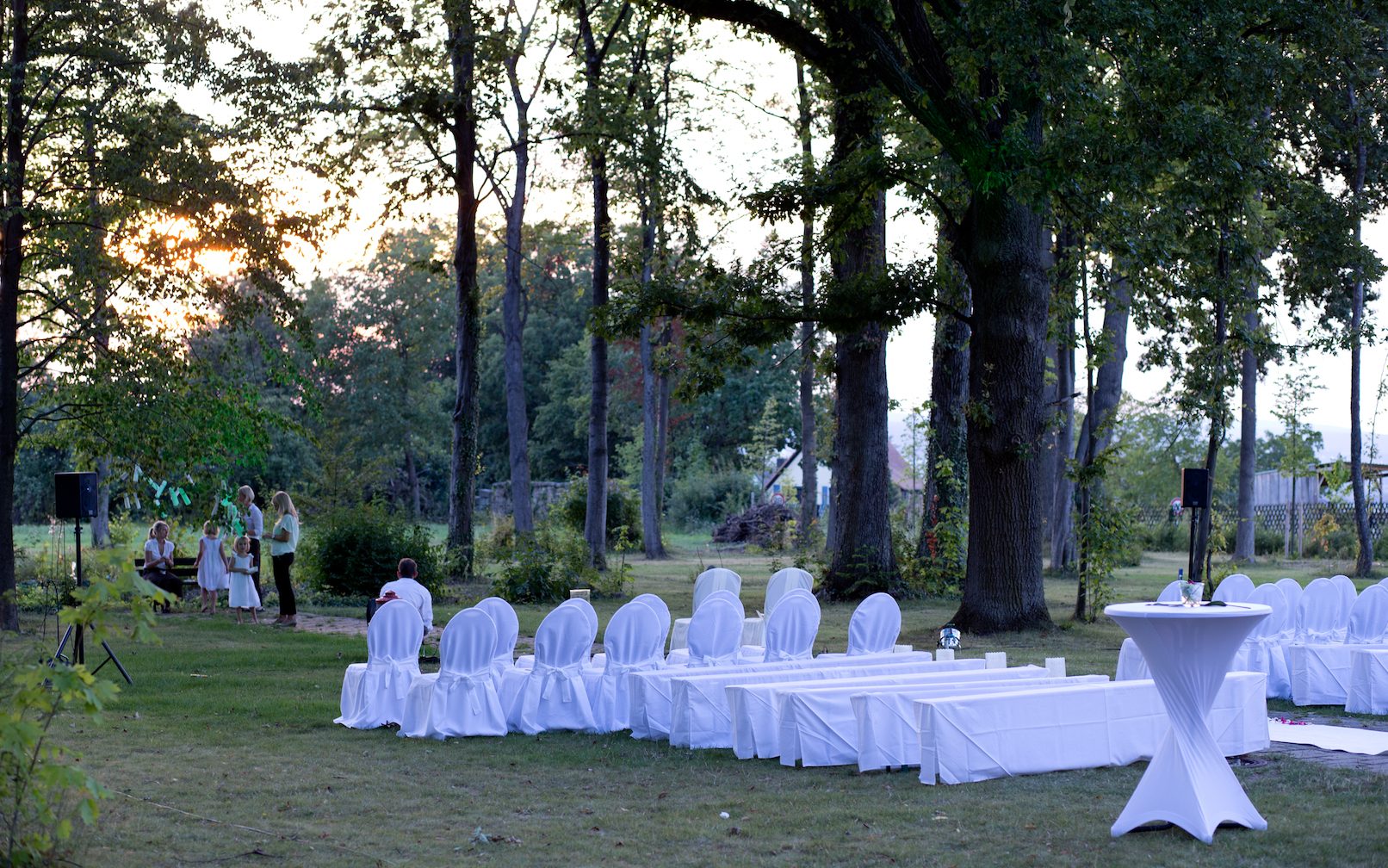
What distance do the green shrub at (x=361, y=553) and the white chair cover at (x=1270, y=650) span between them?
1403 cm

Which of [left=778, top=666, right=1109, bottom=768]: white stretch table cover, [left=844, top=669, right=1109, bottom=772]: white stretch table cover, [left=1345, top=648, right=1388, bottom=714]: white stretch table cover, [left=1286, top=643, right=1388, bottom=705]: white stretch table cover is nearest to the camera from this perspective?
[left=844, top=669, right=1109, bottom=772]: white stretch table cover

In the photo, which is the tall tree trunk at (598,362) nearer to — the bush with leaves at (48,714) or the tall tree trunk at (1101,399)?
the tall tree trunk at (1101,399)

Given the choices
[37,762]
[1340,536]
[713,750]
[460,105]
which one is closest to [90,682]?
[37,762]

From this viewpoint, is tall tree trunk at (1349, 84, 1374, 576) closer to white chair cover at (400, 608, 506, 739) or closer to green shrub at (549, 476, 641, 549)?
green shrub at (549, 476, 641, 549)

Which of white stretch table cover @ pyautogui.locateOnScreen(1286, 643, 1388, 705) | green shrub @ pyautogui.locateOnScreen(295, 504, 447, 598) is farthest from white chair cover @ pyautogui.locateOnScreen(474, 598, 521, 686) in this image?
green shrub @ pyautogui.locateOnScreen(295, 504, 447, 598)

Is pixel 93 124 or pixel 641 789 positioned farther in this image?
pixel 93 124

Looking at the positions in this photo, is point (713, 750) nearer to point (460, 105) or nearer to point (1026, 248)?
point (1026, 248)

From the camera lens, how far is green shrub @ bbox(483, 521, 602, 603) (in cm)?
2302

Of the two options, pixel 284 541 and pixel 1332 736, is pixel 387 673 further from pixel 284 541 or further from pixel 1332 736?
pixel 284 541

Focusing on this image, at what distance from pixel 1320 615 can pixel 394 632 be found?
26.9 feet

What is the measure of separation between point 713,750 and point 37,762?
5.11 m

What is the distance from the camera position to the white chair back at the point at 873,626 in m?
11.4

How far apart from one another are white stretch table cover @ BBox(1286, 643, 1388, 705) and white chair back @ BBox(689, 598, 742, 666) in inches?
198

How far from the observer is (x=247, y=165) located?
725 inches
